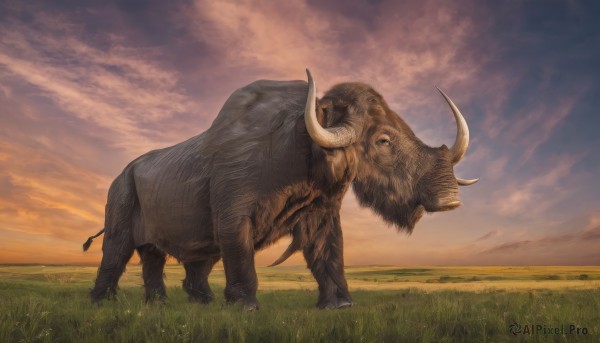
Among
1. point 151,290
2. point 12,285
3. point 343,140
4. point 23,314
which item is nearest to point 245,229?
point 343,140

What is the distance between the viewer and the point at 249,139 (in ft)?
22.0

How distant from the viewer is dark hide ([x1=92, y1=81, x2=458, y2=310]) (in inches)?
251

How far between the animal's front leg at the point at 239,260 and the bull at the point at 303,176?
0.01 m

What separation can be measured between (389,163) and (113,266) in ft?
16.6

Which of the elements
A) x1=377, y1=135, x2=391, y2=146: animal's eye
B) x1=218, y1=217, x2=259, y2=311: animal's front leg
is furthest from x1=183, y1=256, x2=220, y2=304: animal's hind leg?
x1=377, y1=135, x2=391, y2=146: animal's eye

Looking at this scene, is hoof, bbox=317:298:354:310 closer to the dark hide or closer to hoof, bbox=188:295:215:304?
the dark hide

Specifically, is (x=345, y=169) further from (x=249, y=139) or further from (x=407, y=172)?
(x=249, y=139)

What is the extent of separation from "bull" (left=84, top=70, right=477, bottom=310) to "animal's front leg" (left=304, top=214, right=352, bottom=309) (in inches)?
0.5

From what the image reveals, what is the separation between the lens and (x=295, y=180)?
6.39 metres

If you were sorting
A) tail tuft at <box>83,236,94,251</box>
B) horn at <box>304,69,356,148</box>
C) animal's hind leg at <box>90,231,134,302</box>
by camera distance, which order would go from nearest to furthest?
horn at <box>304,69,356,148</box>
animal's hind leg at <box>90,231,134,302</box>
tail tuft at <box>83,236,94,251</box>

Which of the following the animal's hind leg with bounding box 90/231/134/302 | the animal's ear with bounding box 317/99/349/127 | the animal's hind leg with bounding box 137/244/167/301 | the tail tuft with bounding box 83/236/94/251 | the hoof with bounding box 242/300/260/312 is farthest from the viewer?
the tail tuft with bounding box 83/236/94/251

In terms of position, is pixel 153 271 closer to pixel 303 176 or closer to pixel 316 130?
pixel 303 176

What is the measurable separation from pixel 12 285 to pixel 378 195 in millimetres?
8929

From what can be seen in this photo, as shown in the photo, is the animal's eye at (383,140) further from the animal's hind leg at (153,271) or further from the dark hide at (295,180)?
the animal's hind leg at (153,271)
